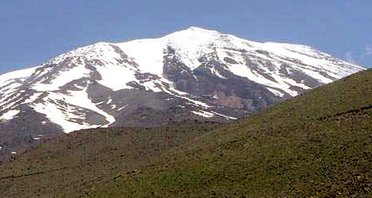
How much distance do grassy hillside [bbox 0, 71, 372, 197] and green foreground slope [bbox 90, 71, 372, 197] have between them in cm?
10

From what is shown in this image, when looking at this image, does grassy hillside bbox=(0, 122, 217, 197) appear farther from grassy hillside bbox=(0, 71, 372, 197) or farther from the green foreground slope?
the green foreground slope

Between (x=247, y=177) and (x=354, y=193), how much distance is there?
1481 centimetres

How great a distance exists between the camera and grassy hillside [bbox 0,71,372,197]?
63875 mm

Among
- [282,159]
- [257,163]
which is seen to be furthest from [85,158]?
[282,159]

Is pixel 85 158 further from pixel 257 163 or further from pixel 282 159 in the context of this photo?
pixel 282 159

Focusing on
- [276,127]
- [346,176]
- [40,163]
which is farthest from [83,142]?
[346,176]

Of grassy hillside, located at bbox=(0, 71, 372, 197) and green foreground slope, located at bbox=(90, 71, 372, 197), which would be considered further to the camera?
grassy hillside, located at bbox=(0, 71, 372, 197)

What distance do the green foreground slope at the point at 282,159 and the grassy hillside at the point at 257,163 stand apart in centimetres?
10

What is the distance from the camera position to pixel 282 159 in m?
70.4

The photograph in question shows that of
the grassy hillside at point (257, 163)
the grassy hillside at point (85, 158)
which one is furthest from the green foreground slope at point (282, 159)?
the grassy hillside at point (85, 158)

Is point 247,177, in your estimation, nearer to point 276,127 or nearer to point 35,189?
point 276,127

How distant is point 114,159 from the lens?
4267 inches

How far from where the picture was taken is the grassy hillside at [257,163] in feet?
210

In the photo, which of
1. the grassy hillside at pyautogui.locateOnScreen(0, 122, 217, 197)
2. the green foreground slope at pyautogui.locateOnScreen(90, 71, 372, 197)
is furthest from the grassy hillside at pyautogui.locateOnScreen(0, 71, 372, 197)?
the grassy hillside at pyautogui.locateOnScreen(0, 122, 217, 197)
